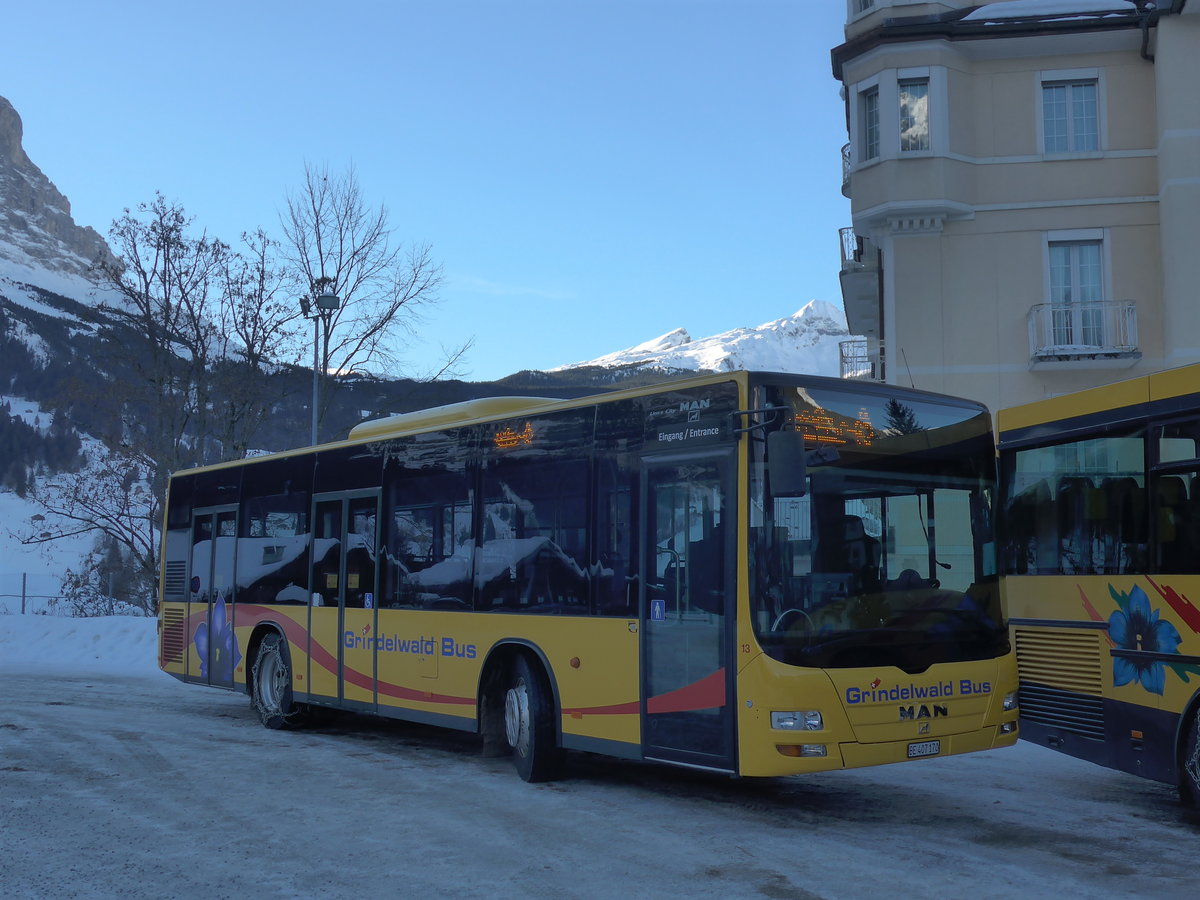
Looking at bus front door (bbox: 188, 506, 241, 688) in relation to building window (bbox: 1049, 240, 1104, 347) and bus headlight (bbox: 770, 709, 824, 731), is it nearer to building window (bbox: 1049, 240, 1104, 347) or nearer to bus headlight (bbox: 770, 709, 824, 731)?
bus headlight (bbox: 770, 709, 824, 731)

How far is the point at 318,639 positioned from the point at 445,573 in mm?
2558

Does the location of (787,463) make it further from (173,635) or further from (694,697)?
(173,635)

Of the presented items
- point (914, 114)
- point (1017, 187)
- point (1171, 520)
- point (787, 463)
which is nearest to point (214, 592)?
point (787, 463)

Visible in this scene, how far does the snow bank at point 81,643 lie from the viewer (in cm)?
2291

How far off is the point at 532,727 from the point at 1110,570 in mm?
4365

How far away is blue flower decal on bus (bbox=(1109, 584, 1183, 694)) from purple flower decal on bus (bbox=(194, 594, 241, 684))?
31.6 ft

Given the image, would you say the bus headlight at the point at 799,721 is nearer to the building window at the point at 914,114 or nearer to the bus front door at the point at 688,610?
the bus front door at the point at 688,610

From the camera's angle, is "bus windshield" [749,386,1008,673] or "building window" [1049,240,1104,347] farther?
"building window" [1049,240,1104,347]

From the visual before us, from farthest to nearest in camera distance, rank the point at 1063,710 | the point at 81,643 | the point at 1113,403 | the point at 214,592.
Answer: the point at 81,643, the point at 214,592, the point at 1063,710, the point at 1113,403

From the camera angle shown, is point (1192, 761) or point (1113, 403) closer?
point (1192, 761)

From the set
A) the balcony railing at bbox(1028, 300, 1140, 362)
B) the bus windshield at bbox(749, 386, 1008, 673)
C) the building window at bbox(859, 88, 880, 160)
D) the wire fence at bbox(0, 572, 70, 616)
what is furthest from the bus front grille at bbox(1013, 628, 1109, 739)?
the wire fence at bbox(0, 572, 70, 616)

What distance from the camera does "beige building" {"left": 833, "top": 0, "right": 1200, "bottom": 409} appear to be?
2508 centimetres

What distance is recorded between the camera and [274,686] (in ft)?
44.7

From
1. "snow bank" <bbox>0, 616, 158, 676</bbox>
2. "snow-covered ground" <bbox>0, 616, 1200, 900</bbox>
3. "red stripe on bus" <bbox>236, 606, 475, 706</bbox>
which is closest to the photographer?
"snow-covered ground" <bbox>0, 616, 1200, 900</bbox>
